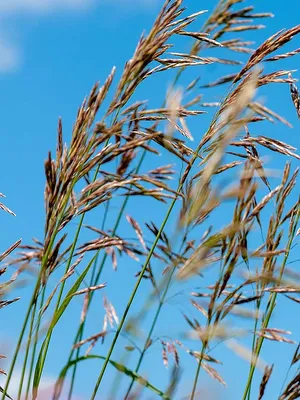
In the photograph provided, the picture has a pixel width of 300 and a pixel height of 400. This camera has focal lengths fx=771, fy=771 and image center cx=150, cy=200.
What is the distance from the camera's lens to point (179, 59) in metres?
2.36

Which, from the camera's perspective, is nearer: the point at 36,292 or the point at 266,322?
the point at 36,292

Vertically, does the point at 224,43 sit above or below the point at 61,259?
above

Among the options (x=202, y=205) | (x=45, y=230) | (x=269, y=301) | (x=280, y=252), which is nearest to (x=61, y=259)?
(x=45, y=230)

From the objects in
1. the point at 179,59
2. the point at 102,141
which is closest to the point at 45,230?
the point at 102,141

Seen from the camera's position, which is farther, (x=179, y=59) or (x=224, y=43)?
(x=224, y=43)

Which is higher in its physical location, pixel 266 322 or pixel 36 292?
pixel 266 322

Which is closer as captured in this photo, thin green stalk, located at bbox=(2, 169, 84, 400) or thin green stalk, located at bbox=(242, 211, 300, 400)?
thin green stalk, located at bbox=(2, 169, 84, 400)

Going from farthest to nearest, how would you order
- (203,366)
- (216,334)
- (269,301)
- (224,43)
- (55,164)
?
(224,43) → (269,301) → (203,366) → (55,164) → (216,334)

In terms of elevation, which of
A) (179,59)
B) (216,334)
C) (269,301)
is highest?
(179,59)

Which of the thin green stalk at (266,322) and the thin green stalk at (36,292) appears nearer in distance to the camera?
the thin green stalk at (36,292)

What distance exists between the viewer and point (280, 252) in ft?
6.16

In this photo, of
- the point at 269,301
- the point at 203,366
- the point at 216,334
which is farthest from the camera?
the point at 269,301

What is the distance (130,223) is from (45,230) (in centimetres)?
27

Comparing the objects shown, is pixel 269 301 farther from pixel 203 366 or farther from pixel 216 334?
pixel 216 334
